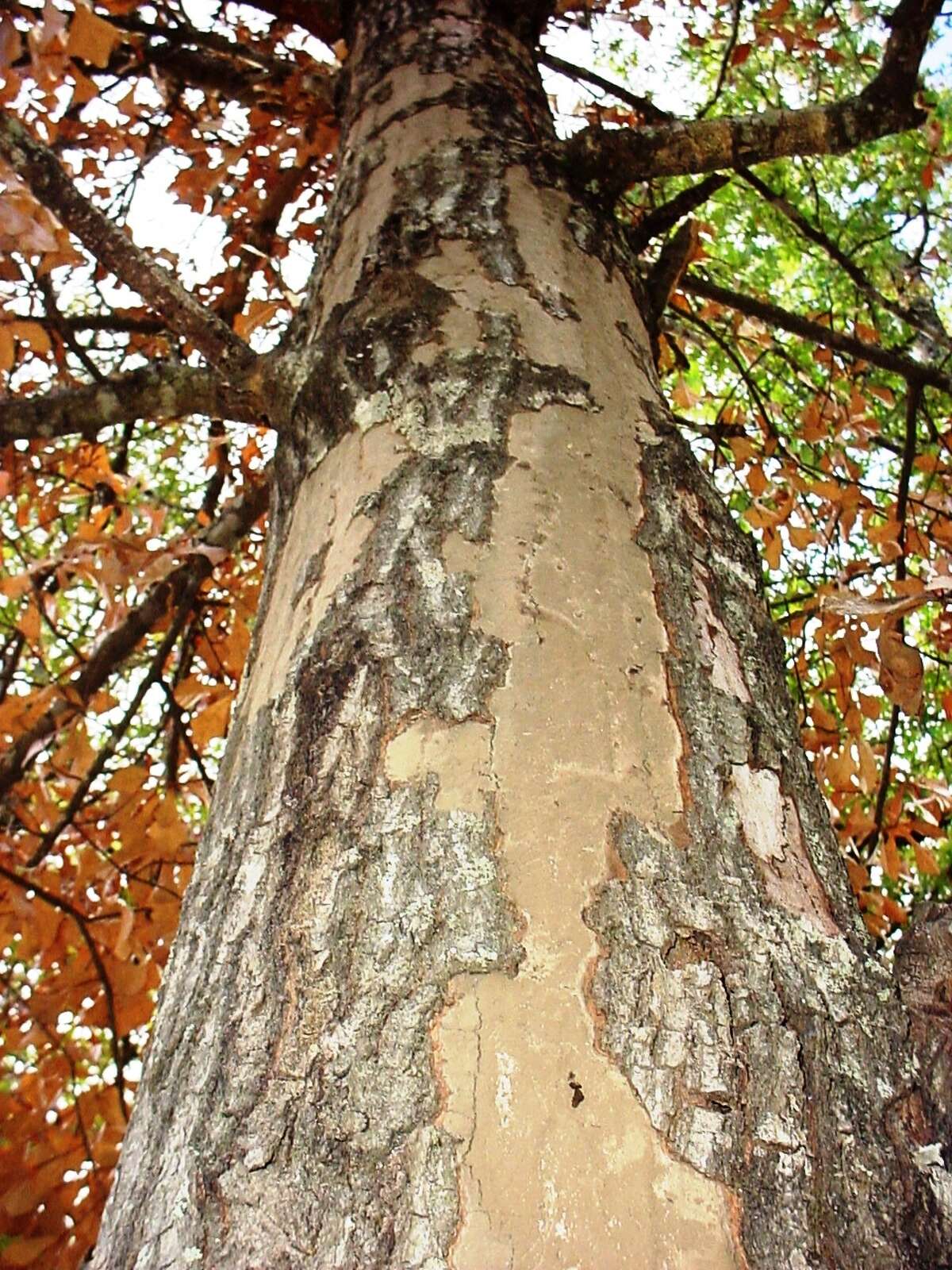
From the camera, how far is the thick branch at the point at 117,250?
1.41 m

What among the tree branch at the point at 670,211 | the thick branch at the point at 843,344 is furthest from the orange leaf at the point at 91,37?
the thick branch at the point at 843,344

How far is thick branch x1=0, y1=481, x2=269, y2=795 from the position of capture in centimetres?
229

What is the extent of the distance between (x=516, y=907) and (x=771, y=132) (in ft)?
4.63

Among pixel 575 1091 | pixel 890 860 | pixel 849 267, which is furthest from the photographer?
pixel 849 267

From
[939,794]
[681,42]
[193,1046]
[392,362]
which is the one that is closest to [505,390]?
[392,362]

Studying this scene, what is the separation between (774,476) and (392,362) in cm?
264

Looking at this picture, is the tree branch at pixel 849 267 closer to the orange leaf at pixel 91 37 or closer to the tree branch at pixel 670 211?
the tree branch at pixel 670 211

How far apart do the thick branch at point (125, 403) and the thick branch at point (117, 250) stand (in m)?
0.06

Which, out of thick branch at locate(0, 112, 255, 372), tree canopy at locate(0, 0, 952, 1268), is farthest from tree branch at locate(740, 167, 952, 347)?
thick branch at locate(0, 112, 255, 372)

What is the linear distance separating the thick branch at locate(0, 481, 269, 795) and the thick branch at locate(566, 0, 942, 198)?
48.0 inches

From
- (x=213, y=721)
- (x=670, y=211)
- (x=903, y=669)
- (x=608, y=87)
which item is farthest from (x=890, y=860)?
(x=608, y=87)

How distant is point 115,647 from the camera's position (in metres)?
2.42

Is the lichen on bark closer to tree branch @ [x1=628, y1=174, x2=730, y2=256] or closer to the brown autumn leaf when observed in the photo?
the brown autumn leaf

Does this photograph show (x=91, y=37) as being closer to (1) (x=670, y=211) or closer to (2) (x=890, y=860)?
(1) (x=670, y=211)
